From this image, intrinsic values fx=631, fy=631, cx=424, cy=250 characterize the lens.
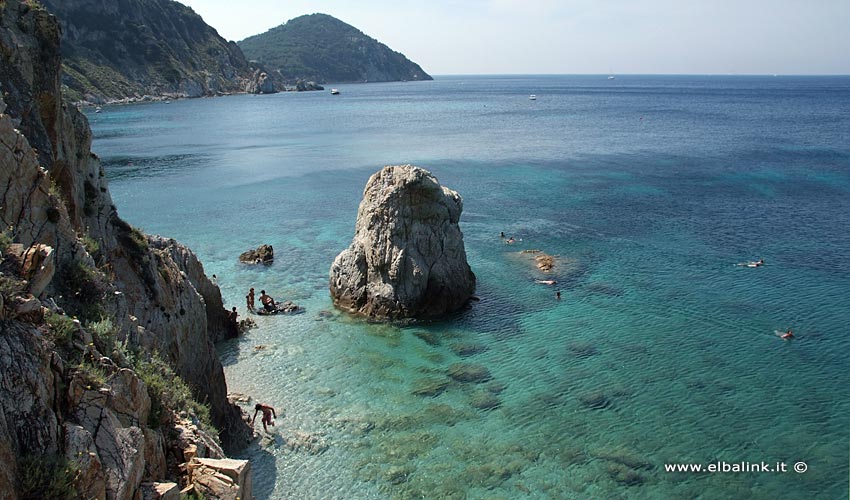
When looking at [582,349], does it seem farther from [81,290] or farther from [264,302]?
[81,290]

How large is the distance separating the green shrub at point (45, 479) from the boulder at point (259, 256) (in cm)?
3594

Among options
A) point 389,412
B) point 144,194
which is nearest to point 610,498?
point 389,412

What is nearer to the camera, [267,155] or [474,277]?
[474,277]

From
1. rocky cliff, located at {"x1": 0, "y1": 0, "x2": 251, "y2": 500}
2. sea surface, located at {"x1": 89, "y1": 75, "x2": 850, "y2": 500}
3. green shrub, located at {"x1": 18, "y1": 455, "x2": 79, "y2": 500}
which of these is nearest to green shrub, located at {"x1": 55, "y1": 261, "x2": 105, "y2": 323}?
rocky cliff, located at {"x1": 0, "y1": 0, "x2": 251, "y2": 500}

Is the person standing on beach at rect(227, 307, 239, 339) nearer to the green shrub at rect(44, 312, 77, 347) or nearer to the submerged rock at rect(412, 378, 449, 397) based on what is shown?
the submerged rock at rect(412, 378, 449, 397)

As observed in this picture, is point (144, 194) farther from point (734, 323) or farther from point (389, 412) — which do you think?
point (734, 323)

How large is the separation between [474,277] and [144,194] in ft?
145

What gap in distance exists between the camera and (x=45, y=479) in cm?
978

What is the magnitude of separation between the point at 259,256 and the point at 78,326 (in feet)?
110

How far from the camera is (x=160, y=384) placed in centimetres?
1501

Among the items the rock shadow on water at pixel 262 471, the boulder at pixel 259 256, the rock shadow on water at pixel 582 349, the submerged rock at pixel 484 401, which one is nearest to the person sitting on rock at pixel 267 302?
the boulder at pixel 259 256

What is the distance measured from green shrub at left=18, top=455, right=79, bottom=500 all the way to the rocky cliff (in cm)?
3

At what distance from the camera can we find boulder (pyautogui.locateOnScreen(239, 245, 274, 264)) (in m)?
45.5

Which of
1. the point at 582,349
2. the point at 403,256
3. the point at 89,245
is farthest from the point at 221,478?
the point at 403,256
